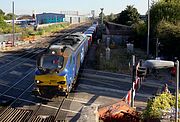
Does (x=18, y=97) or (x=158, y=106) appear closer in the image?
(x=158, y=106)

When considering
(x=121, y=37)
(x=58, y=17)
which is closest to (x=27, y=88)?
(x=121, y=37)

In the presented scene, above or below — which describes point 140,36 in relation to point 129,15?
below

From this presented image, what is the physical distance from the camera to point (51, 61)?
17.8 m

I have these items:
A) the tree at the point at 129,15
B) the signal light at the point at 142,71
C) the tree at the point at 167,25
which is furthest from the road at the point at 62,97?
the tree at the point at 129,15

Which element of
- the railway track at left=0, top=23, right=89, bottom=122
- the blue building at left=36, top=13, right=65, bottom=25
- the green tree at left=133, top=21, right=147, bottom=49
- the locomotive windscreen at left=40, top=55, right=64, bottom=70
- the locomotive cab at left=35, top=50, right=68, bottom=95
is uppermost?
the blue building at left=36, top=13, right=65, bottom=25

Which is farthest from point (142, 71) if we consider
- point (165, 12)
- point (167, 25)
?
point (165, 12)

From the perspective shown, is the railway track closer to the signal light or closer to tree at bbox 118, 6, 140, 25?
the signal light

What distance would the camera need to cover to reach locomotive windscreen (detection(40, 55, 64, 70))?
17.5 meters

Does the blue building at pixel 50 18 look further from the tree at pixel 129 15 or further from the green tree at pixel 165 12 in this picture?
the green tree at pixel 165 12

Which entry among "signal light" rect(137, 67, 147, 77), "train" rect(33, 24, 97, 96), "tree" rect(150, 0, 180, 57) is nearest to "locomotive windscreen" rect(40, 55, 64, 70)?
"train" rect(33, 24, 97, 96)

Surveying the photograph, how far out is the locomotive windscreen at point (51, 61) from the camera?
17.5 meters

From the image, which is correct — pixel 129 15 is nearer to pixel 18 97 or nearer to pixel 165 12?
pixel 165 12

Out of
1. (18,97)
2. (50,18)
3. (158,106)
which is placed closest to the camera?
(158,106)

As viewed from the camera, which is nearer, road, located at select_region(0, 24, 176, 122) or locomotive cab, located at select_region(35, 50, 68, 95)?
road, located at select_region(0, 24, 176, 122)
